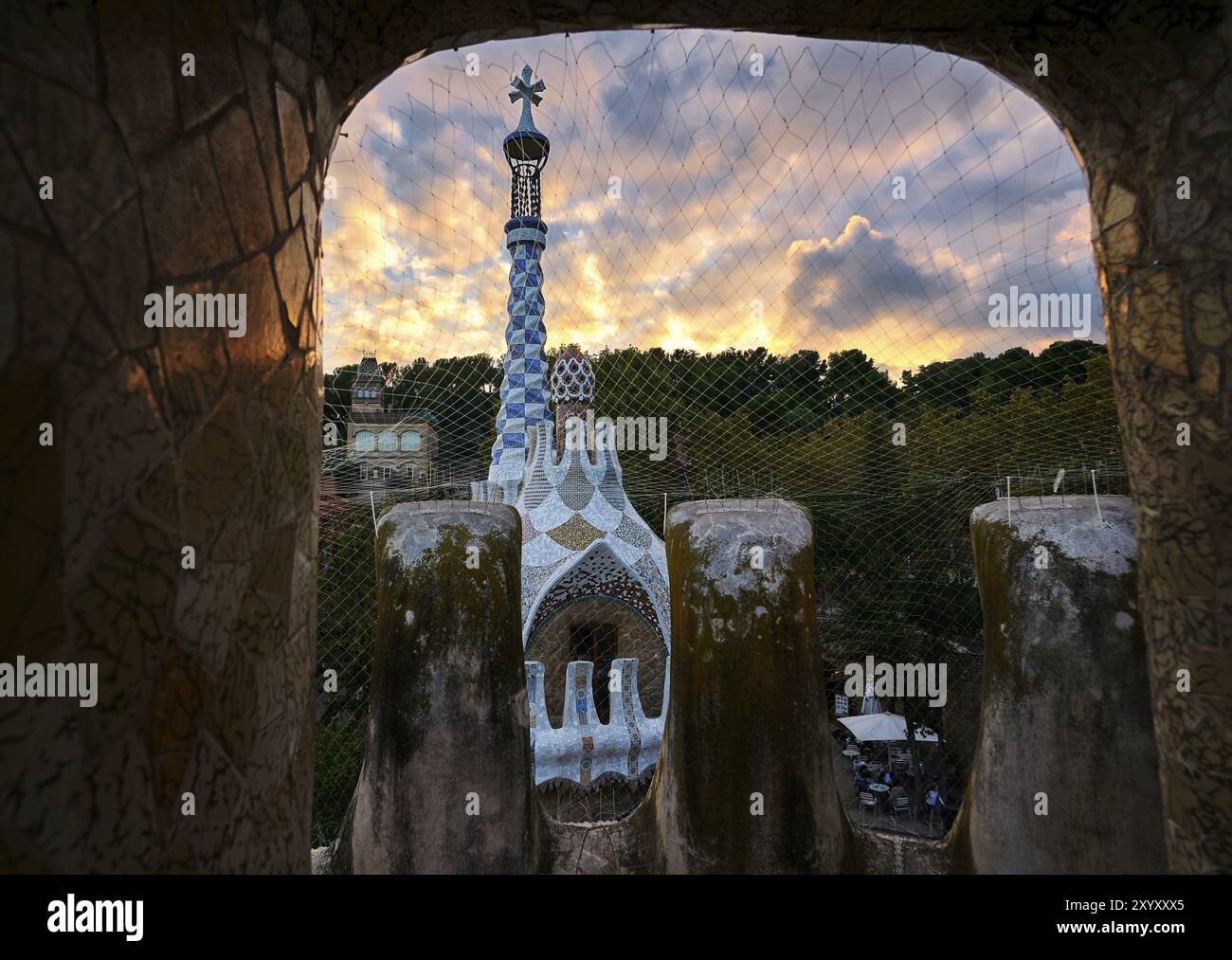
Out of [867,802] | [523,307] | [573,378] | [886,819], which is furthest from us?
[523,307]

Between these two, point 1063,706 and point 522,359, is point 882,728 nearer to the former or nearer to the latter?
point 1063,706

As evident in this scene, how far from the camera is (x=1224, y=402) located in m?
1.33

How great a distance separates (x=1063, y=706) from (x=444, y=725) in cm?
218

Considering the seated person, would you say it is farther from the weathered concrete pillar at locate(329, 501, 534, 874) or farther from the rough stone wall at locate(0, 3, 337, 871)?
the rough stone wall at locate(0, 3, 337, 871)

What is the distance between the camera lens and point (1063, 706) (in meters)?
2.58

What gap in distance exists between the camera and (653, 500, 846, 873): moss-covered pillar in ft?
8.36

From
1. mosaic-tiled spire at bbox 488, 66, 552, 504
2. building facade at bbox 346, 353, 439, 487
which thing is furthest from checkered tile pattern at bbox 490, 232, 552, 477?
building facade at bbox 346, 353, 439, 487

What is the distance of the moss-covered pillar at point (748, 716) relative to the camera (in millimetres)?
2547

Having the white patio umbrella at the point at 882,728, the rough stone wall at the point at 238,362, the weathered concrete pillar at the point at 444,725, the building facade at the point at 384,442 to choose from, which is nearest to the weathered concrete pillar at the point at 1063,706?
the rough stone wall at the point at 238,362

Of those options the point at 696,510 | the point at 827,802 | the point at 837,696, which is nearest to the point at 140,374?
the point at 696,510

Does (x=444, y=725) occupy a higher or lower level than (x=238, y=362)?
lower

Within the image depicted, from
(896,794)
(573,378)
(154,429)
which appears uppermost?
(573,378)

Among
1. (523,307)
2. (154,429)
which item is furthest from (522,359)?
(154,429)

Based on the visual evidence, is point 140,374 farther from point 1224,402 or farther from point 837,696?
point 837,696
